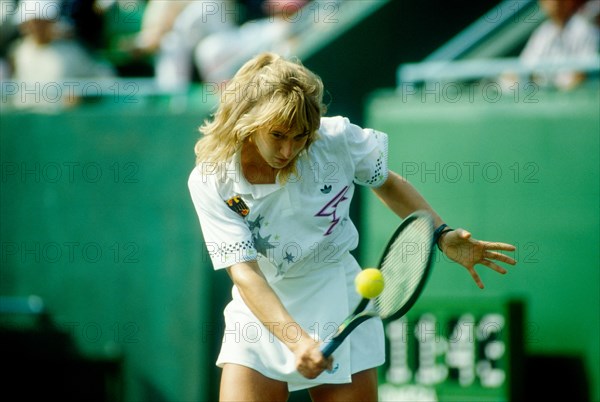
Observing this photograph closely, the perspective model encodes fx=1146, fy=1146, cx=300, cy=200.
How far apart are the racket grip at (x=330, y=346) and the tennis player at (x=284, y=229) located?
0.42 feet

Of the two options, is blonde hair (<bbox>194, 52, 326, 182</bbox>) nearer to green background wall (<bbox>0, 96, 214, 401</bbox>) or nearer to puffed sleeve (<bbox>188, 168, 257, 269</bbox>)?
puffed sleeve (<bbox>188, 168, 257, 269</bbox>)

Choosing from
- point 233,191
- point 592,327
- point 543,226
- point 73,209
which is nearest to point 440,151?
point 543,226

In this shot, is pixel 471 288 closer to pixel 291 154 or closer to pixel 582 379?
pixel 582 379

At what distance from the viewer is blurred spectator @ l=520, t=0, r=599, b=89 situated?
6.58 m

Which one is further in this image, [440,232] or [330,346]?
[440,232]

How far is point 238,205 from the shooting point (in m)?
3.81

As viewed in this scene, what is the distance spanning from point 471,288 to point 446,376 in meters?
0.67

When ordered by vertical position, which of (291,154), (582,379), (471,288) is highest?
(291,154)

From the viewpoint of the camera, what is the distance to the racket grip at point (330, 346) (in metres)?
3.58

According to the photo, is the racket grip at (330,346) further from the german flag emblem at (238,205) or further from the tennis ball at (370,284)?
the german flag emblem at (238,205)

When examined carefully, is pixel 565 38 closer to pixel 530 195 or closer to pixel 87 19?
pixel 530 195

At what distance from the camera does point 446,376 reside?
5930 millimetres

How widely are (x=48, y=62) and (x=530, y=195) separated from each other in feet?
11.4

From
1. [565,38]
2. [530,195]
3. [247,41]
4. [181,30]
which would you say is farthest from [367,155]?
[181,30]
